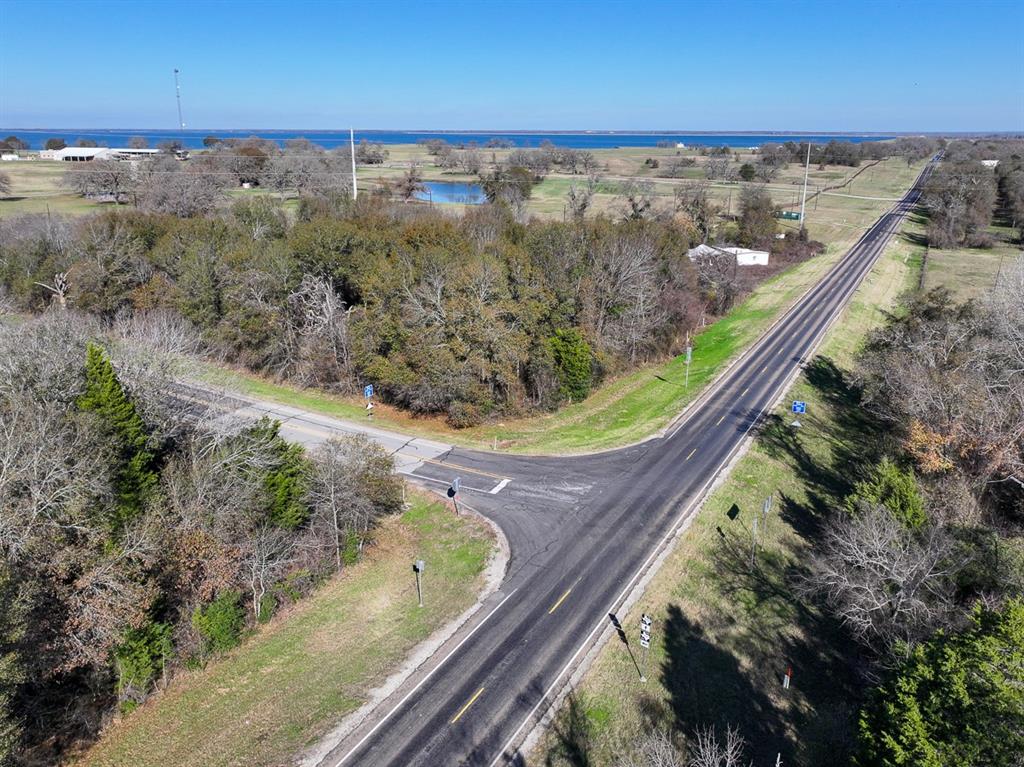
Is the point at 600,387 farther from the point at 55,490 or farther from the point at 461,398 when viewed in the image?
the point at 55,490

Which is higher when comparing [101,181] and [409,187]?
[101,181]

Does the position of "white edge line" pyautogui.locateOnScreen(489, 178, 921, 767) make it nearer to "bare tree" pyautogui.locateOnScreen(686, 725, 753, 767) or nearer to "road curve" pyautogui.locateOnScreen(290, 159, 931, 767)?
"road curve" pyautogui.locateOnScreen(290, 159, 931, 767)

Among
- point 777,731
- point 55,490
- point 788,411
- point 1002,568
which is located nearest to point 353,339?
point 55,490

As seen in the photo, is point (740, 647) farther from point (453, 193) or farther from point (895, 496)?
point (453, 193)

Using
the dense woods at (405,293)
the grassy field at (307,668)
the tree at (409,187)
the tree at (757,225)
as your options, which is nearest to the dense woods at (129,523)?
the grassy field at (307,668)

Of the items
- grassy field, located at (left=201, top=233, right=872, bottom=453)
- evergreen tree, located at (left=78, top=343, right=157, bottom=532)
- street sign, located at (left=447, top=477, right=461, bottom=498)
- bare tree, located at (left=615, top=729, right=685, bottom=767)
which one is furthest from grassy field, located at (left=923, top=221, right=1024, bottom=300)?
evergreen tree, located at (left=78, top=343, right=157, bottom=532)

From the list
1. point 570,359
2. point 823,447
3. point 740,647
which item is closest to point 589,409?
point 570,359

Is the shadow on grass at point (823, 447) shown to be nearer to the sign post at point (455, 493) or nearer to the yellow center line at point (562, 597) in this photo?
the yellow center line at point (562, 597)
